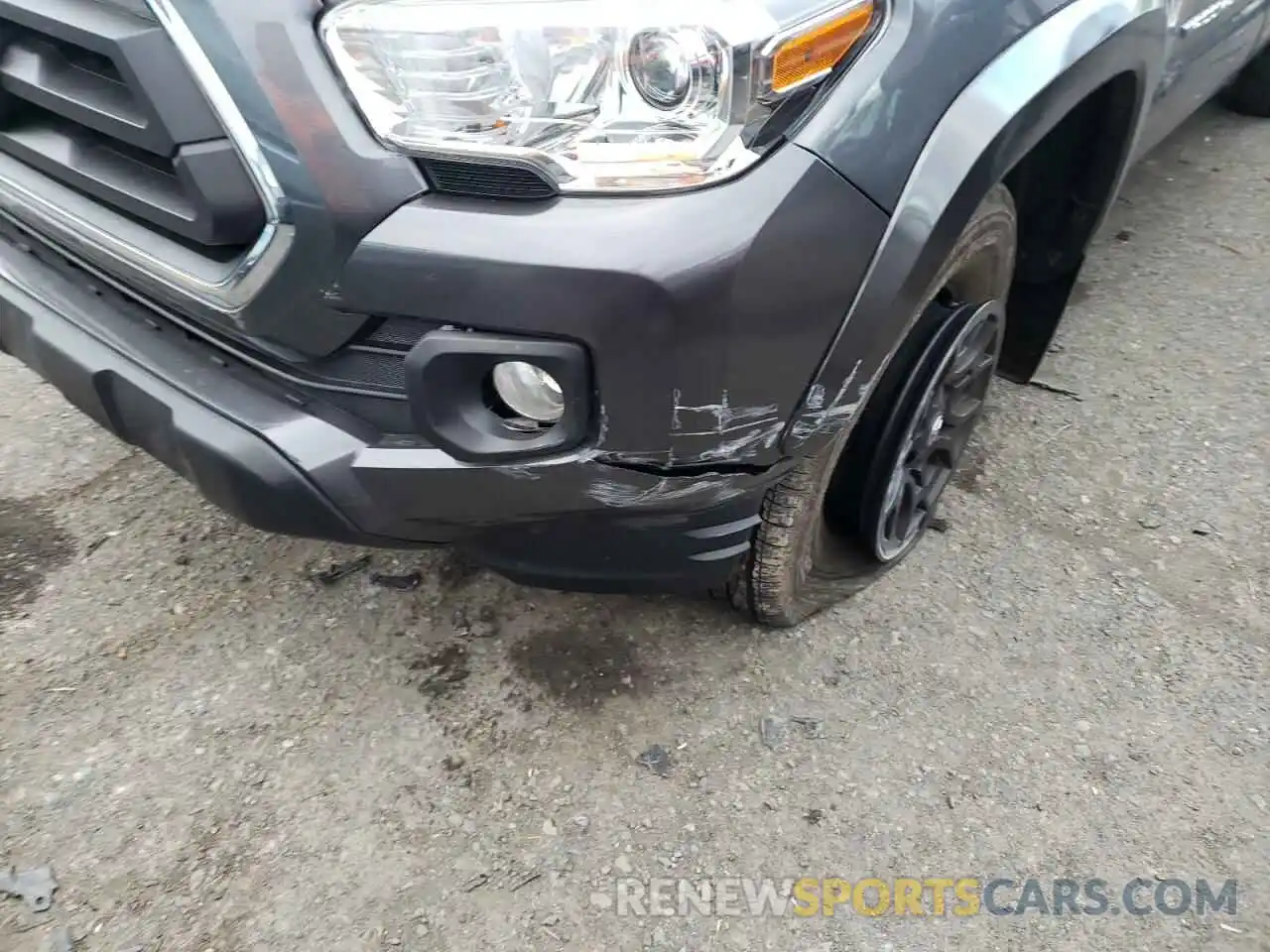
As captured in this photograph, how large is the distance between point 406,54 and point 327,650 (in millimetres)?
1351

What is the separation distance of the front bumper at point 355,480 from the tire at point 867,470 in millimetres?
207

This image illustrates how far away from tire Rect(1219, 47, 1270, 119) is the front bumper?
4066 mm

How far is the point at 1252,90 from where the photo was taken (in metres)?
4.30

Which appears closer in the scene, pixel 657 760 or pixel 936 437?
pixel 657 760

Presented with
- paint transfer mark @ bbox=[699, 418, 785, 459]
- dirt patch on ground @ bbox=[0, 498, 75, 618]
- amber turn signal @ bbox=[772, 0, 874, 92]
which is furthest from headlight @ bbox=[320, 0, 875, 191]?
dirt patch on ground @ bbox=[0, 498, 75, 618]

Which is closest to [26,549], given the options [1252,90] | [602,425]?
[602,425]

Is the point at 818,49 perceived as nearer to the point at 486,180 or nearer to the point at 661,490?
the point at 486,180

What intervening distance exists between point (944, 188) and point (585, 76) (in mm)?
540

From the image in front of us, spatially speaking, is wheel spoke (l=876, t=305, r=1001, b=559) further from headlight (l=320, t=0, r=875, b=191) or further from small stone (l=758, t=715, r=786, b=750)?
headlight (l=320, t=0, r=875, b=191)

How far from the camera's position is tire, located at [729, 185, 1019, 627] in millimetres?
1807

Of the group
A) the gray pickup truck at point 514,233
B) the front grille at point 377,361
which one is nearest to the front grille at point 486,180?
the gray pickup truck at point 514,233

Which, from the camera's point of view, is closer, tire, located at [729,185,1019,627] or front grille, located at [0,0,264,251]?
front grille, located at [0,0,264,251]

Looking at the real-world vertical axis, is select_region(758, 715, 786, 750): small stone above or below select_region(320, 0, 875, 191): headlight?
below

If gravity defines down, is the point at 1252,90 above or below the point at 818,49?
below
